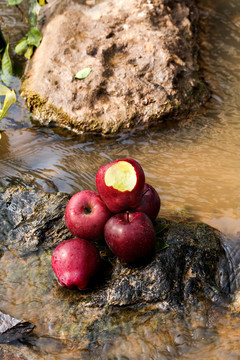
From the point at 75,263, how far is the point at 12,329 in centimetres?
45

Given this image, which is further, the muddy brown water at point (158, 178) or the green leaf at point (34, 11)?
the green leaf at point (34, 11)

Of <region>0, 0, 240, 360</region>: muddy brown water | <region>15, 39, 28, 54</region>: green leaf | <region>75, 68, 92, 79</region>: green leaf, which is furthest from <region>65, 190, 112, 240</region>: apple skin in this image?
<region>15, 39, 28, 54</region>: green leaf

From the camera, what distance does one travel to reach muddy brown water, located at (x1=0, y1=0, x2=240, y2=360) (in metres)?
1.93

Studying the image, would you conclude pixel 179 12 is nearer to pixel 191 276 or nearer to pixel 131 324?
pixel 191 276

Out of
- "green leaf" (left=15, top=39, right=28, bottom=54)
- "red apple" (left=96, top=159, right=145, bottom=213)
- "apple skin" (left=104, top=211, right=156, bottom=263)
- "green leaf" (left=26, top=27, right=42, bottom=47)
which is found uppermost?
"green leaf" (left=26, top=27, right=42, bottom=47)

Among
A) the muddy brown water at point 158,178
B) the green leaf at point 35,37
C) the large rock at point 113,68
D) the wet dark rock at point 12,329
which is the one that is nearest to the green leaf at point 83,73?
the large rock at point 113,68

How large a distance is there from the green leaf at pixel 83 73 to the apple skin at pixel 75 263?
7.63 feet

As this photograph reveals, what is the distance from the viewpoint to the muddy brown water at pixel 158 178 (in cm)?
193

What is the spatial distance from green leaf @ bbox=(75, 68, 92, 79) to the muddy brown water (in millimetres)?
655

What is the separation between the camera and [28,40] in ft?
15.4

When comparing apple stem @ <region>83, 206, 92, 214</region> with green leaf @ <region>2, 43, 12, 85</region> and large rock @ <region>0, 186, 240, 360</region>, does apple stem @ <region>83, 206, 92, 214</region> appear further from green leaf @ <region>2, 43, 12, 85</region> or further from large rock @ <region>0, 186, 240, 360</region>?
green leaf @ <region>2, 43, 12, 85</region>

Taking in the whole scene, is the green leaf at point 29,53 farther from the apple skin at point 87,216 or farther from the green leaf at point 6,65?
the apple skin at point 87,216

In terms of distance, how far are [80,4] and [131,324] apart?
4.00 m

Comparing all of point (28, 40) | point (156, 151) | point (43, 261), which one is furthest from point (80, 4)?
point (43, 261)
